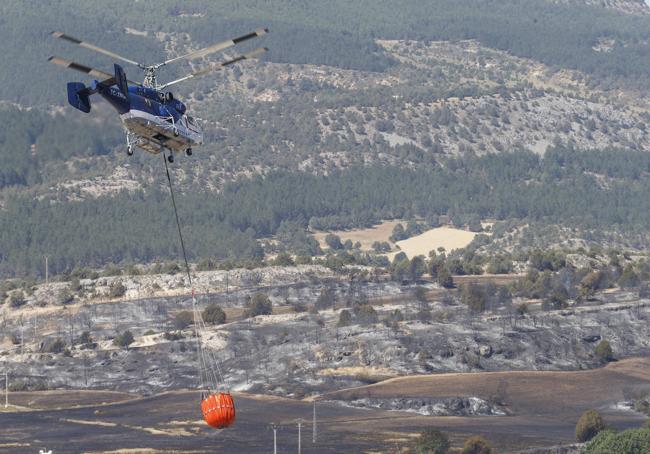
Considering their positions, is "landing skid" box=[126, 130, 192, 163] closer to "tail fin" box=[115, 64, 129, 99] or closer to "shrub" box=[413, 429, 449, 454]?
"tail fin" box=[115, 64, 129, 99]

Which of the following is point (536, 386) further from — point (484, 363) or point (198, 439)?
point (198, 439)

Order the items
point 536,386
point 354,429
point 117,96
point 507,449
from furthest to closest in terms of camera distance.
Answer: point 536,386, point 354,429, point 507,449, point 117,96

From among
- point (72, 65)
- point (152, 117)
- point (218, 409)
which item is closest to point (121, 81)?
point (152, 117)

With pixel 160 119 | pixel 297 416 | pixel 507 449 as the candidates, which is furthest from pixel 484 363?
pixel 160 119

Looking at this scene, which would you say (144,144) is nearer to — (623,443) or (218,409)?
(218,409)

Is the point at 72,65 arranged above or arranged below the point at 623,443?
above

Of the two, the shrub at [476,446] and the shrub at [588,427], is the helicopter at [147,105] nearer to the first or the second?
the shrub at [476,446]
